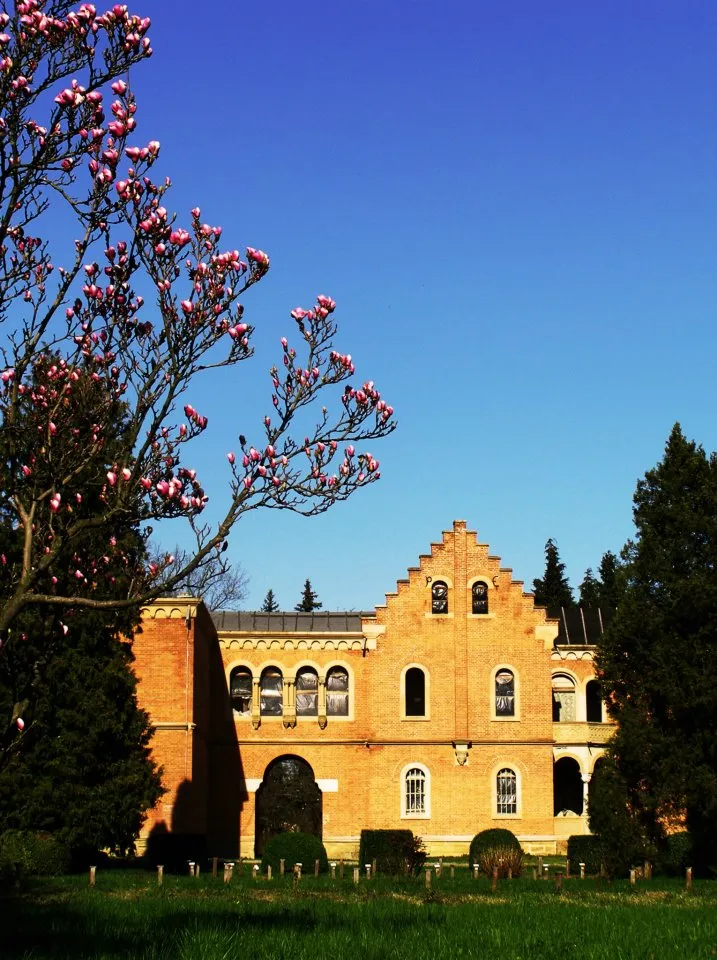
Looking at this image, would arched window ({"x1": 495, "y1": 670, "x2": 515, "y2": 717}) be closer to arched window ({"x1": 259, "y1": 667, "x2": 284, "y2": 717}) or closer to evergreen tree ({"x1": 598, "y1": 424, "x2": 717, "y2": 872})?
arched window ({"x1": 259, "y1": 667, "x2": 284, "y2": 717})

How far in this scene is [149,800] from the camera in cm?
3209

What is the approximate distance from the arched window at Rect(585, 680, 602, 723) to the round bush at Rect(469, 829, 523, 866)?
12530mm

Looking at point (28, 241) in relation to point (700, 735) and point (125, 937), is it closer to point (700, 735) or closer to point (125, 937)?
point (125, 937)

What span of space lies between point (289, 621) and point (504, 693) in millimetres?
9427

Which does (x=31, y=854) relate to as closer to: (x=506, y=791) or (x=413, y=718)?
(x=413, y=718)

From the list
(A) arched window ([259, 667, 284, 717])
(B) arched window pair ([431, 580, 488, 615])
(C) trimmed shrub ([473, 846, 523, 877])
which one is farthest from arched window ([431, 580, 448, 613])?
(C) trimmed shrub ([473, 846, 523, 877])

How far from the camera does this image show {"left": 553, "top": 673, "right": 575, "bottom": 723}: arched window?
47000 millimetres

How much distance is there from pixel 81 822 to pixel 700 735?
16.0 metres

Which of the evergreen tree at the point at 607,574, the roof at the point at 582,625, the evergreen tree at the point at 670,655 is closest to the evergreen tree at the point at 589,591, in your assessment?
the evergreen tree at the point at 607,574

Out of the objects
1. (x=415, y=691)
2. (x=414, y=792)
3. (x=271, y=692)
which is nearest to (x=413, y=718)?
(x=415, y=691)

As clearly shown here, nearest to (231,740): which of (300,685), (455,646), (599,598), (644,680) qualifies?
(300,685)

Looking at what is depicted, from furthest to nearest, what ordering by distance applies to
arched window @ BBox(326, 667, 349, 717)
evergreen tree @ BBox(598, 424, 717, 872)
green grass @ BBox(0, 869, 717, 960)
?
arched window @ BBox(326, 667, 349, 717) → evergreen tree @ BBox(598, 424, 717, 872) → green grass @ BBox(0, 869, 717, 960)

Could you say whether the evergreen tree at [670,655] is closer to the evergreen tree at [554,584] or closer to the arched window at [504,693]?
the arched window at [504,693]

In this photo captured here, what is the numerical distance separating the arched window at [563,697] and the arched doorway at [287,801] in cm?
937
